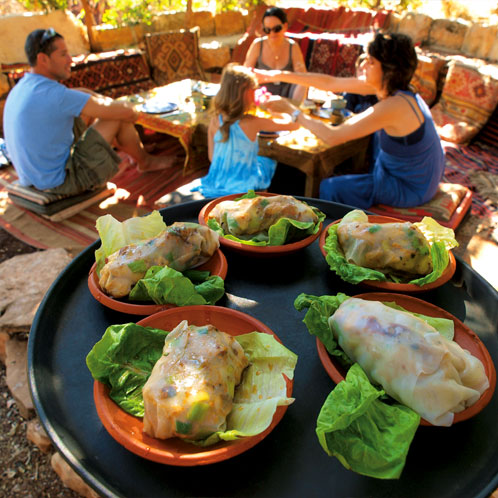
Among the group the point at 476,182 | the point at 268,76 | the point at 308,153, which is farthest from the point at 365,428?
the point at 476,182

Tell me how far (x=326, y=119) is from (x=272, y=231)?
2.49 m

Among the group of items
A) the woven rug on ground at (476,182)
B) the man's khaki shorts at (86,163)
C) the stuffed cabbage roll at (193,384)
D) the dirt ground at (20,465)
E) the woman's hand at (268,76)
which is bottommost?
the dirt ground at (20,465)

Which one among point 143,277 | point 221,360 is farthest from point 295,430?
point 143,277

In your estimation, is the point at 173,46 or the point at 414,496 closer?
the point at 414,496

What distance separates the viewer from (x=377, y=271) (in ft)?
4.82

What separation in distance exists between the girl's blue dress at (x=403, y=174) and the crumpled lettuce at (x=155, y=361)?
97.9 inches

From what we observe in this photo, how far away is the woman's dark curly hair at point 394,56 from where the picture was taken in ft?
9.17

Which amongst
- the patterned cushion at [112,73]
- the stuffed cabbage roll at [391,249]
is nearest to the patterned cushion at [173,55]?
the patterned cushion at [112,73]

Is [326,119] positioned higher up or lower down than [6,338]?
higher up

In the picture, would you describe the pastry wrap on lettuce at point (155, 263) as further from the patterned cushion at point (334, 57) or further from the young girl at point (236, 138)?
the patterned cushion at point (334, 57)

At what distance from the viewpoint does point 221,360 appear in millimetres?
1039

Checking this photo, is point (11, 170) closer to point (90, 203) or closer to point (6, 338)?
point (90, 203)

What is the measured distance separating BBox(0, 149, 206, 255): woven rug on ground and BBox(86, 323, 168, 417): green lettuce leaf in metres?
2.52

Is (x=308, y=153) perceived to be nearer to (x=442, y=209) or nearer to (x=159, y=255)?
(x=442, y=209)
